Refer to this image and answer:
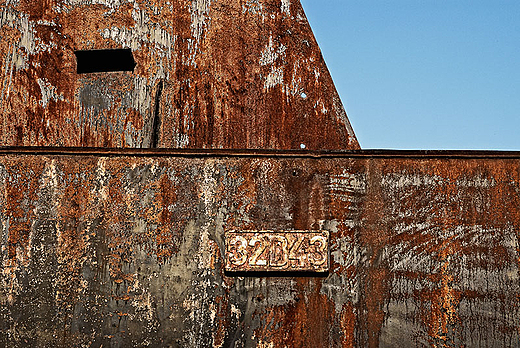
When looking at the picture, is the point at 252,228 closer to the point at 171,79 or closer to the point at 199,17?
the point at 171,79

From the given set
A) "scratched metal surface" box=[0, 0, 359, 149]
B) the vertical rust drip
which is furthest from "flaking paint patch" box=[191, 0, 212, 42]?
the vertical rust drip

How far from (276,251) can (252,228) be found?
0.13m

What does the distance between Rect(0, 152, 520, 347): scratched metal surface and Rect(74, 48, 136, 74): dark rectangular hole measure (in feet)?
2.79

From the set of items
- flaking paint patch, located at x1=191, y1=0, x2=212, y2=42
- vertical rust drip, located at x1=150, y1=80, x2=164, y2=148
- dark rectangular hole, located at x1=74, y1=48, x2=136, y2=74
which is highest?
flaking paint patch, located at x1=191, y1=0, x2=212, y2=42

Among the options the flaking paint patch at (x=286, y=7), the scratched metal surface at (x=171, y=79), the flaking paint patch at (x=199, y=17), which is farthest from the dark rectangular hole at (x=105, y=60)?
the flaking paint patch at (x=286, y=7)

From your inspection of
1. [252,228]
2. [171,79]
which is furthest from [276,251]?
[171,79]

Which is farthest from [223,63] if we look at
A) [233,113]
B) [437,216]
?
[437,216]

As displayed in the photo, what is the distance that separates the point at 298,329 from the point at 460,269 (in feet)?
2.29

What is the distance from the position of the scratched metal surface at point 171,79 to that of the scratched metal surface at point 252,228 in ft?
1.85

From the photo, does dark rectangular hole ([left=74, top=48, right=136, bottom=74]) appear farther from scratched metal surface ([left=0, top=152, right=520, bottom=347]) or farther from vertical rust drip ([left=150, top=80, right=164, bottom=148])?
scratched metal surface ([left=0, top=152, right=520, bottom=347])

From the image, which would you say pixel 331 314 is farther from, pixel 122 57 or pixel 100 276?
pixel 122 57

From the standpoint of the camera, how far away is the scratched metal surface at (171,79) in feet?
9.68

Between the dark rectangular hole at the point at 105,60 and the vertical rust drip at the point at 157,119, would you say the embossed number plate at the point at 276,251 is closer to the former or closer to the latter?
Result: the vertical rust drip at the point at 157,119

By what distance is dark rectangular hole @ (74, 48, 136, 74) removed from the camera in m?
3.08
